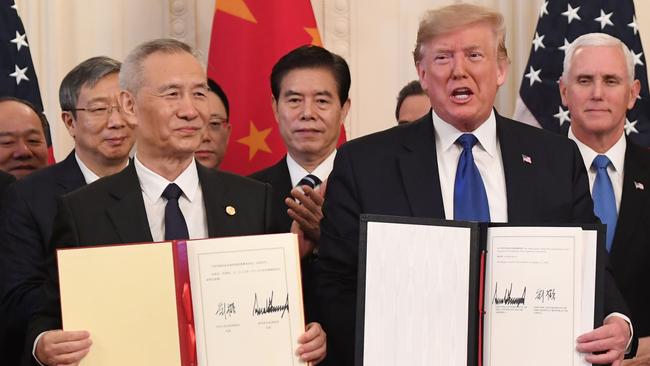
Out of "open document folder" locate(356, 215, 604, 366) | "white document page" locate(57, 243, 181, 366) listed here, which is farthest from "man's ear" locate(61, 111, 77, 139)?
"open document folder" locate(356, 215, 604, 366)

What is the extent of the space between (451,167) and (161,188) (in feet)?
2.84

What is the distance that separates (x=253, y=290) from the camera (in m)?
2.63

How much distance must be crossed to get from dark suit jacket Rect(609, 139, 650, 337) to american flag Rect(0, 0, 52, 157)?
2.71 meters

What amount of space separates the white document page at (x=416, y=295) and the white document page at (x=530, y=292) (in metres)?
0.08

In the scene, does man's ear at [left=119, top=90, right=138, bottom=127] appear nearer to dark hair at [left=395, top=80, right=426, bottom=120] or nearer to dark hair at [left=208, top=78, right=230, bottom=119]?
dark hair at [left=208, top=78, right=230, bottom=119]

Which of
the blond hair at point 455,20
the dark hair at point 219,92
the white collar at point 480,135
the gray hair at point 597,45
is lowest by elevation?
the white collar at point 480,135

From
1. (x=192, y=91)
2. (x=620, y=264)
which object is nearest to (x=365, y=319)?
(x=192, y=91)

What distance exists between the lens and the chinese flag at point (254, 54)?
5000 millimetres

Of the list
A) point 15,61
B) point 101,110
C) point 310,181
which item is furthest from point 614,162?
point 15,61

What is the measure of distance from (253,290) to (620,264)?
158cm

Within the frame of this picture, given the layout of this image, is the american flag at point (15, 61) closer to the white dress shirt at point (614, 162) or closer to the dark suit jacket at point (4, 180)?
the dark suit jacket at point (4, 180)

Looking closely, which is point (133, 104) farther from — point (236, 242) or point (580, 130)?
point (580, 130)

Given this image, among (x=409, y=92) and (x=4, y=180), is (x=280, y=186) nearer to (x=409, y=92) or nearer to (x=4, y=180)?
(x=4, y=180)

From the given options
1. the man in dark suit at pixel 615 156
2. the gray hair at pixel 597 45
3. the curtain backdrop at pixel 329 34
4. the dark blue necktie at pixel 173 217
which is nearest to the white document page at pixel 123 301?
the dark blue necktie at pixel 173 217
